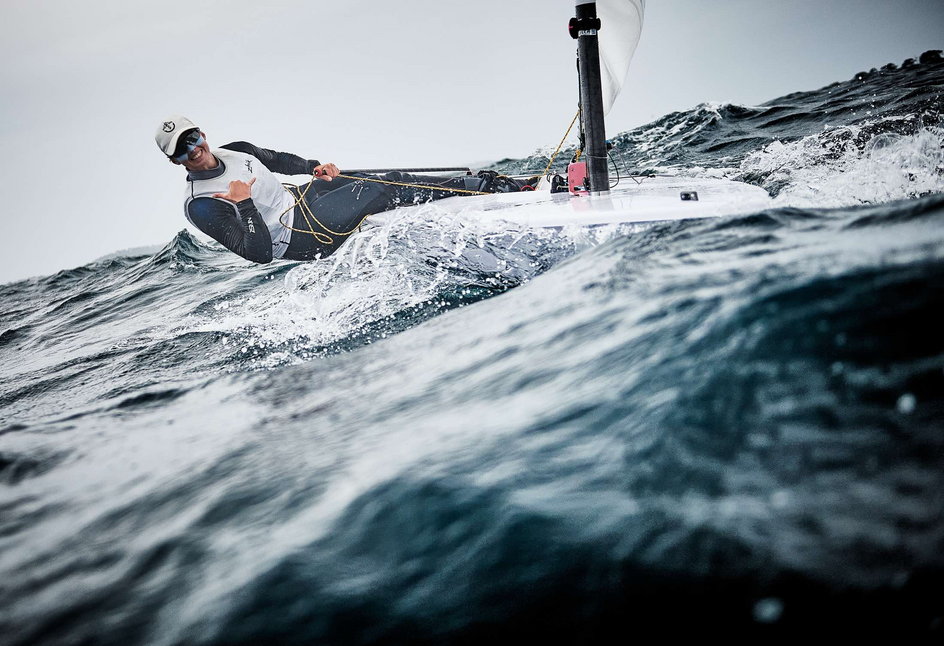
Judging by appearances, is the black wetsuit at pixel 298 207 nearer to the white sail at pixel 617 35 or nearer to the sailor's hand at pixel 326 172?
the sailor's hand at pixel 326 172

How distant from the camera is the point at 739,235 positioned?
Answer: 1.76m

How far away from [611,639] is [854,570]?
387 millimetres

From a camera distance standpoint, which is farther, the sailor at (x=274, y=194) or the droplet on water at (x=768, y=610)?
the sailor at (x=274, y=194)

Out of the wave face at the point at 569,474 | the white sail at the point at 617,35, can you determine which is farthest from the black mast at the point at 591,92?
the wave face at the point at 569,474

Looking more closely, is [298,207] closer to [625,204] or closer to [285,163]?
[285,163]

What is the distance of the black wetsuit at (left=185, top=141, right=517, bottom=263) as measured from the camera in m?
4.93

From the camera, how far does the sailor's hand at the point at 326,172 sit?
553cm

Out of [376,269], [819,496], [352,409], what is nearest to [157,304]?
[376,269]

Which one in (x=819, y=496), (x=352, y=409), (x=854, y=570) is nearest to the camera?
(x=854, y=570)

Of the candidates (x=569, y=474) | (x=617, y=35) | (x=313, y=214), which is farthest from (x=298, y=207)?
(x=569, y=474)

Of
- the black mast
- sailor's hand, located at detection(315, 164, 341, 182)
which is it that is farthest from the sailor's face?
the black mast

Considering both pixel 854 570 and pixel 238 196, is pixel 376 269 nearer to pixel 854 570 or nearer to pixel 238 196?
pixel 238 196

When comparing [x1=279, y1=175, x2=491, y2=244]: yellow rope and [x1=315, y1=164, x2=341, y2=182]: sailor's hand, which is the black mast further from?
[x1=315, y1=164, x2=341, y2=182]: sailor's hand

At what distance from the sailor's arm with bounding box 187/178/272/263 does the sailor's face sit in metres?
0.34
